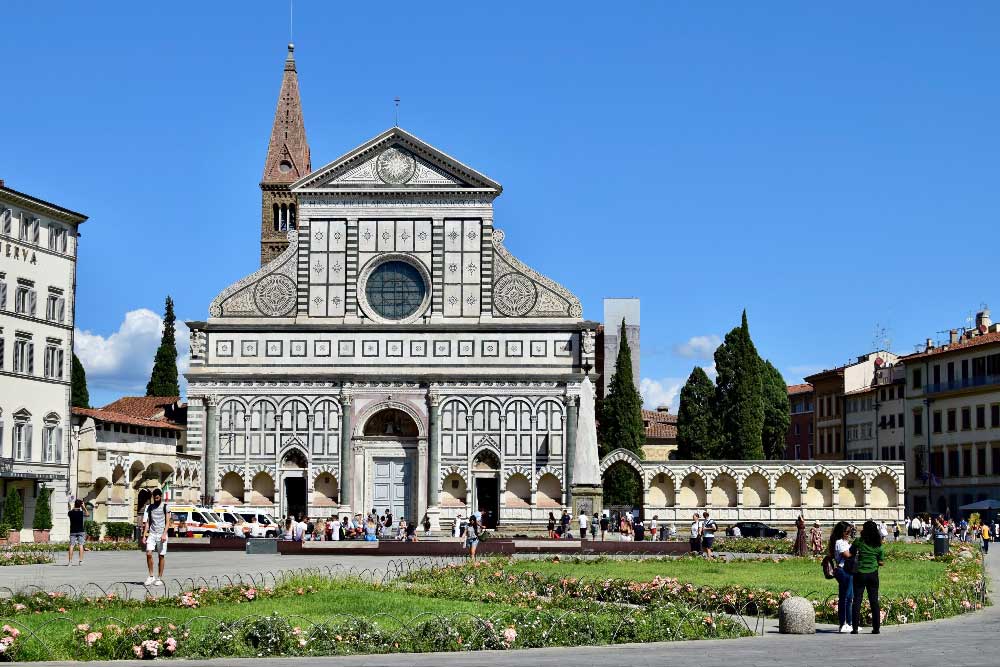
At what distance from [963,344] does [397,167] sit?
32870mm

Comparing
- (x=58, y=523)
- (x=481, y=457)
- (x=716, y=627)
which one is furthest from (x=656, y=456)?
(x=716, y=627)

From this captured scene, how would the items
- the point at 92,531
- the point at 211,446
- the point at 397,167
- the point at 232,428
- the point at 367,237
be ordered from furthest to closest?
the point at 397,167, the point at 367,237, the point at 232,428, the point at 211,446, the point at 92,531

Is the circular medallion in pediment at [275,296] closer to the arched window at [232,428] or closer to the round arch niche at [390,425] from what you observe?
the arched window at [232,428]

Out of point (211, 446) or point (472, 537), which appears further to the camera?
point (211, 446)

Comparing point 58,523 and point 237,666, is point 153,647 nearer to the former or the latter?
point 237,666

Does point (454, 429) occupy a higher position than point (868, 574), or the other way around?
point (454, 429)

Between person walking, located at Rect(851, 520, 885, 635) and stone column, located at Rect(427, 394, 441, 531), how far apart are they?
152ft

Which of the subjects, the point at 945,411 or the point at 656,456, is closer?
the point at 945,411

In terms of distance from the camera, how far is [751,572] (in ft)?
103

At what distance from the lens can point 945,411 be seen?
8088 cm

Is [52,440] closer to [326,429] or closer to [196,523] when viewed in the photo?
[196,523]

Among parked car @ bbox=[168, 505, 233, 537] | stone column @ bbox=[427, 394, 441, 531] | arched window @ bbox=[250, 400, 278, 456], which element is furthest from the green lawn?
arched window @ bbox=[250, 400, 278, 456]

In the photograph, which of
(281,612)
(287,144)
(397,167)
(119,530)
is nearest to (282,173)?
(287,144)

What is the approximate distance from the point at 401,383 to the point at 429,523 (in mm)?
6738
